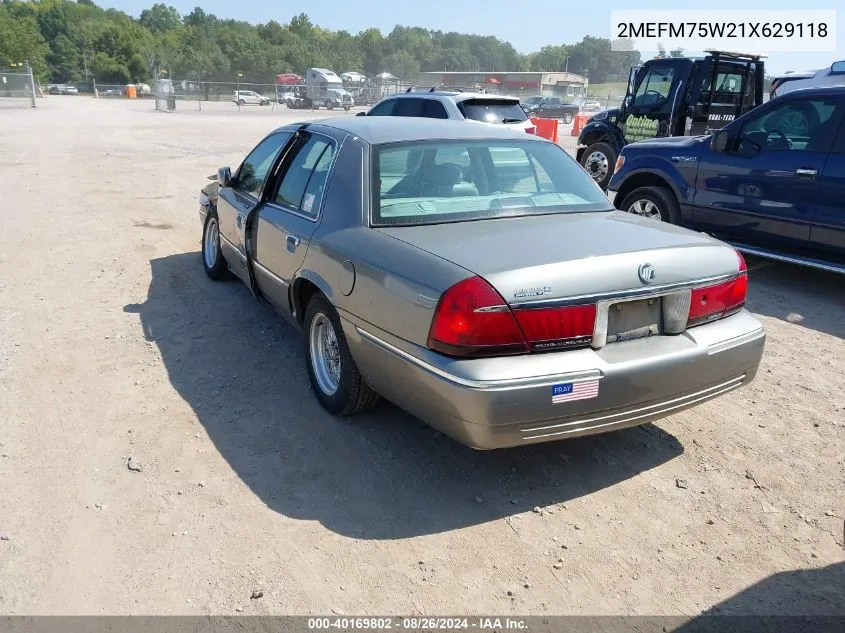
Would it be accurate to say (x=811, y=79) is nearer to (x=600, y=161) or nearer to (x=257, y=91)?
(x=600, y=161)

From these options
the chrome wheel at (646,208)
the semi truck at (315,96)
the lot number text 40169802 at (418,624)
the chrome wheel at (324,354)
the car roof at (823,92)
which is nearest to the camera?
the lot number text 40169802 at (418,624)

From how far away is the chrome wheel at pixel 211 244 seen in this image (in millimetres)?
6410

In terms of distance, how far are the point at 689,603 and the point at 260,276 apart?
10.9 ft

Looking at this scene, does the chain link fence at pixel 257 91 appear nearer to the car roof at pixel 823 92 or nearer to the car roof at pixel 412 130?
the car roof at pixel 823 92

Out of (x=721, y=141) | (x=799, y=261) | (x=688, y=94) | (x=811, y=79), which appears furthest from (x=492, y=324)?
(x=811, y=79)

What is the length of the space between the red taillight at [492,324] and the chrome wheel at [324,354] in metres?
1.18

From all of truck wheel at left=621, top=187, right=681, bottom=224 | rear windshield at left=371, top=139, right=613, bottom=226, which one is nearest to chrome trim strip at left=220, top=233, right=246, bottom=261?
rear windshield at left=371, top=139, right=613, bottom=226

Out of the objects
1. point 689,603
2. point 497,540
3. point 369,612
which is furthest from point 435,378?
point 689,603

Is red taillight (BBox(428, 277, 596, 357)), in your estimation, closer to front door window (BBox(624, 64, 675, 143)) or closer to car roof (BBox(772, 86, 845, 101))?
car roof (BBox(772, 86, 845, 101))

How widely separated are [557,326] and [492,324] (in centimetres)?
29

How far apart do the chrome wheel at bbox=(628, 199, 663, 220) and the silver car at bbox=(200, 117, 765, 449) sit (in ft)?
11.8

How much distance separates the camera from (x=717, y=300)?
3.42 m

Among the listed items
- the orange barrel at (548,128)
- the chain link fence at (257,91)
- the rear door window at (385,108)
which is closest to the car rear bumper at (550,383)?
the rear door window at (385,108)

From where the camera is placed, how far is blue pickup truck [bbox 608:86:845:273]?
6.12 meters
